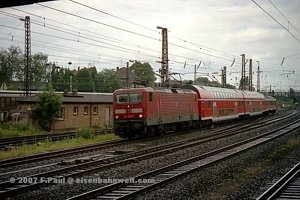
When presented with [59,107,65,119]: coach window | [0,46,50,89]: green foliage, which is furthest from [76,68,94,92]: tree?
[59,107,65,119]: coach window

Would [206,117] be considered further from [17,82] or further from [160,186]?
[17,82]

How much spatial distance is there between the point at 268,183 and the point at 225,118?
91.8 ft

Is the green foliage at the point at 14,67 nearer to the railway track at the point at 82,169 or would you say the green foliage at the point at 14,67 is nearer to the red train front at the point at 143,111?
the red train front at the point at 143,111

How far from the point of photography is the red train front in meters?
24.3

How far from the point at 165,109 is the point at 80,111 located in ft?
45.0

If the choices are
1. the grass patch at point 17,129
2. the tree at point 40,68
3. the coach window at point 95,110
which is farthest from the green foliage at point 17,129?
the tree at point 40,68

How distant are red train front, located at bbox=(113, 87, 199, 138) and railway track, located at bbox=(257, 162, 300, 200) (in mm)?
12417

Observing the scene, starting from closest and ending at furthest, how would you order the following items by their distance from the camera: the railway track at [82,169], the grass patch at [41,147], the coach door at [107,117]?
the railway track at [82,169] < the grass patch at [41,147] < the coach door at [107,117]

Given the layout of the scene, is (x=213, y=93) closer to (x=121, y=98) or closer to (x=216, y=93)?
(x=216, y=93)

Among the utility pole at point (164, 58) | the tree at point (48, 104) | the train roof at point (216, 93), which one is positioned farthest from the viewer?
the utility pole at point (164, 58)

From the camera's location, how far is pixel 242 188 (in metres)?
11.2

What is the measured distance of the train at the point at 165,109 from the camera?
2445 cm

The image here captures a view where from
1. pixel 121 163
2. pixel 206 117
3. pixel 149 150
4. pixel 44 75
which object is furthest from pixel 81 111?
pixel 44 75

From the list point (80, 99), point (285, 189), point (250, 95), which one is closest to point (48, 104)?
point (80, 99)
